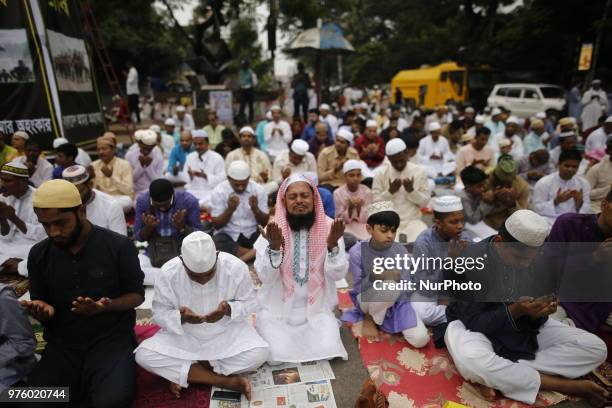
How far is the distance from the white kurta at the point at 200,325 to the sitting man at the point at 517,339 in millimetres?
1350

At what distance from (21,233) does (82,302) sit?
2.55 metres

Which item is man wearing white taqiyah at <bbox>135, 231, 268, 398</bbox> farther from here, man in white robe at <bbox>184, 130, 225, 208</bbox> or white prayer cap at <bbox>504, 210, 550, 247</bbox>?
man in white robe at <bbox>184, 130, 225, 208</bbox>

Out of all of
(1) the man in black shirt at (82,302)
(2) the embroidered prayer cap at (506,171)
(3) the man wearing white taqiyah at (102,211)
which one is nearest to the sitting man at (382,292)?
(1) the man in black shirt at (82,302)

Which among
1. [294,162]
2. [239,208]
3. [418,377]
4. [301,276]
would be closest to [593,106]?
[294,162]

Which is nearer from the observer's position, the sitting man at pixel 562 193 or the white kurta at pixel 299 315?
the white kurta at pixel 299 315

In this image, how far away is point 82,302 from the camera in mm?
2150

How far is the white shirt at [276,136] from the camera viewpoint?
28.7ft

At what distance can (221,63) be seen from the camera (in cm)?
1338

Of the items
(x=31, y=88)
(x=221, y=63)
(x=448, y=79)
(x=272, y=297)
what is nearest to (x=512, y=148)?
(x=272, y=297)

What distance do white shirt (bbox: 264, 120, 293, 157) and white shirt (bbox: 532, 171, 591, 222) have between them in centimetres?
528

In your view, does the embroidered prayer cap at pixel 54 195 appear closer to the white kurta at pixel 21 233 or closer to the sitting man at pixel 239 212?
the sitting man at pixel 239 212

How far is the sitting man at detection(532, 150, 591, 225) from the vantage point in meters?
4.54

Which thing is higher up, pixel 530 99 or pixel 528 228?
pixel 528 228

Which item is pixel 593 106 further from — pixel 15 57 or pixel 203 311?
pixel 15 57
